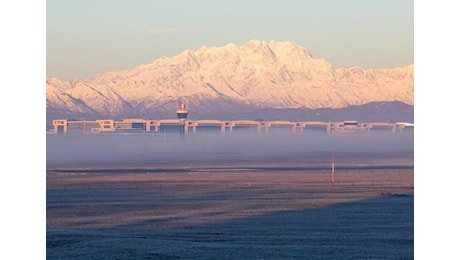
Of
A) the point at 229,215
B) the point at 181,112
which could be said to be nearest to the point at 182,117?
the point at 181,112

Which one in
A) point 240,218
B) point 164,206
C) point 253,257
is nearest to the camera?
point 253,257

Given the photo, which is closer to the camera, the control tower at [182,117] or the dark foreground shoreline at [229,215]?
the dark foreground shoreline at [229,215]

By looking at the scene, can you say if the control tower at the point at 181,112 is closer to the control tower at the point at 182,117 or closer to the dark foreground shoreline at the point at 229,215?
the control tower at the point at 182,117

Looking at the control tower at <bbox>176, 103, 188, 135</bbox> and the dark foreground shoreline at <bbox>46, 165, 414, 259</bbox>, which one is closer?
the dark foreground shoreline at <bbox>46, 165, 414, 259</bbox>

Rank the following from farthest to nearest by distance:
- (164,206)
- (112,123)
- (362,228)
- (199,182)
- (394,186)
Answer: (112,123), (199,182), (394,186), (164,206), (362,228)

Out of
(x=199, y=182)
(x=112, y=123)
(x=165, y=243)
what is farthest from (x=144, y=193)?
(x=112, y=123)

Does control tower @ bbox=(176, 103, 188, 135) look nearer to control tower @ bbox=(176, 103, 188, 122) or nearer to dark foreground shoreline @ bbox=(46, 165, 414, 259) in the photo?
control tower @ bbox=(176, 103, 188, 122)

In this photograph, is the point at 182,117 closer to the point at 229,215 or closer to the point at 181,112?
the point at 181,112

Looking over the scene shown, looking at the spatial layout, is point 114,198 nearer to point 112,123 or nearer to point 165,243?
point 165,243

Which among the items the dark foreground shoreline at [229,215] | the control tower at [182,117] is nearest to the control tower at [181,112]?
the control tower at [182,117]

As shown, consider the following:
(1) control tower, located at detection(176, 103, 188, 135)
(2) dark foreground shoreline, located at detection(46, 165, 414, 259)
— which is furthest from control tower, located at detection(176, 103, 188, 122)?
(2) dark foreground shoreline, located at detection(46, 165, 414, 259)
